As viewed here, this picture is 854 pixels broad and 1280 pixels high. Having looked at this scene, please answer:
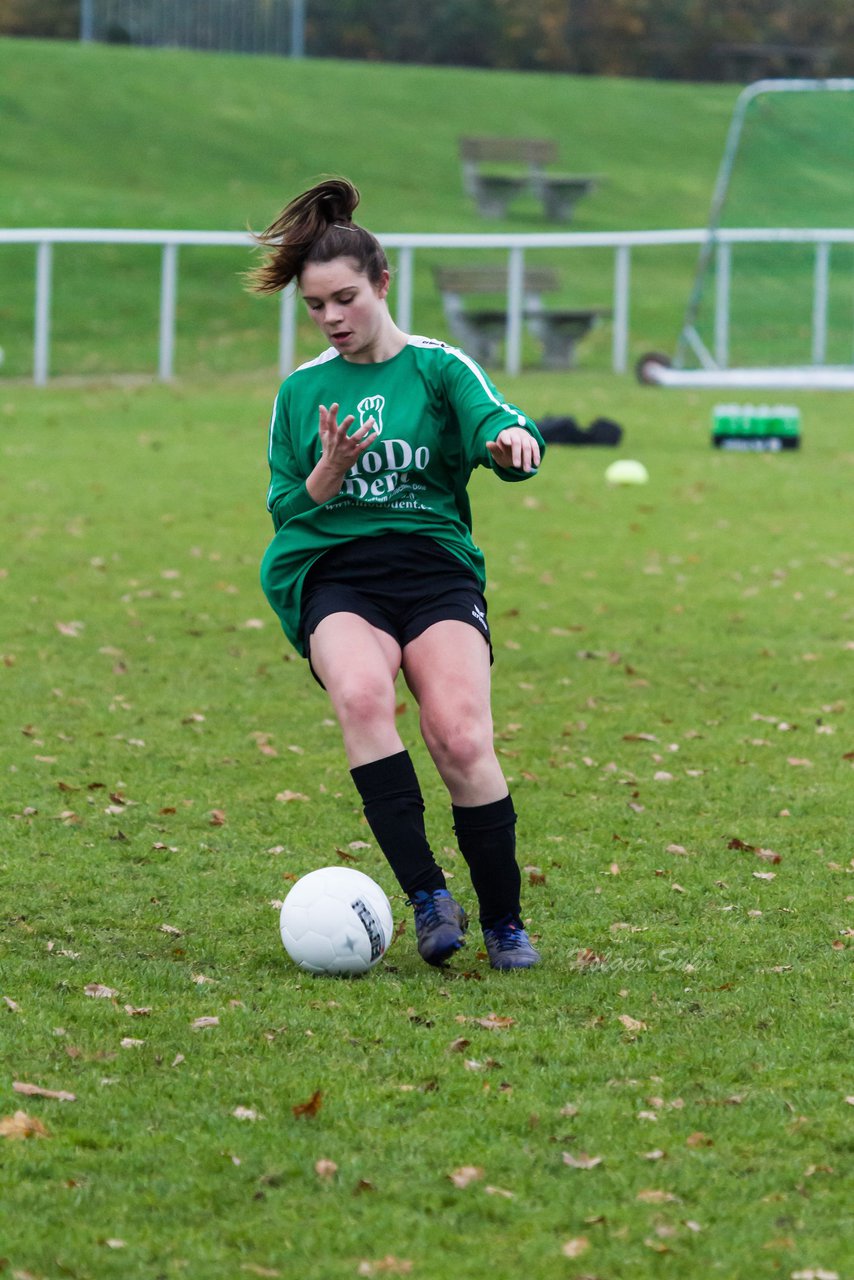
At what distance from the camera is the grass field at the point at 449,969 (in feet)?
11.9

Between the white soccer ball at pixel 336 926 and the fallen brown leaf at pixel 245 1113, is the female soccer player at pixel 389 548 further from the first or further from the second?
the fallen brown leaf at pixel 245 1113

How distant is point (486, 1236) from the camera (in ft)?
11.6

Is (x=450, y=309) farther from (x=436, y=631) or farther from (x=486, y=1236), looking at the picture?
(x=486, y=1236)

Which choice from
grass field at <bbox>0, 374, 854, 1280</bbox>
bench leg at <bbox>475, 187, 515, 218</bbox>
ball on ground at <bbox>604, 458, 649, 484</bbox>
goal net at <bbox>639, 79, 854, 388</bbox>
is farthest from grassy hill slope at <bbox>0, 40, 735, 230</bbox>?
grass field at <bbox>0, 374, 854, 1280</bbox>

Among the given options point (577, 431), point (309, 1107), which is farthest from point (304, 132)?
point (309, 1107)

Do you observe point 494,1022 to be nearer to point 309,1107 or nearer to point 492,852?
point 492,852

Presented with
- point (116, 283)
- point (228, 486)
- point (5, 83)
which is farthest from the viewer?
point (5, 83)

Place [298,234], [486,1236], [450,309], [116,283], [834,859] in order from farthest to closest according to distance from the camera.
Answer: [116,283]
[450,309]
[834,859]
[298,234]
[486,1236]

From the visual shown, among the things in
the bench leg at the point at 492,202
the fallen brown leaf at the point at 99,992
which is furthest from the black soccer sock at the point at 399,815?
the bench leg at the point at 492,202

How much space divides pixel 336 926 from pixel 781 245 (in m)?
20.3

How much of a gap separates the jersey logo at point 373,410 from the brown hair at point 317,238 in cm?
32

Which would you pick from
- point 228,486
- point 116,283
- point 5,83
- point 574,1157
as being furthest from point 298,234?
point 5,83

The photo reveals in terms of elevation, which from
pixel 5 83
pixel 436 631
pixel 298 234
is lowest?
pixel 436 631

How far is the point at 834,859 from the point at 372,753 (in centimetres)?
213
